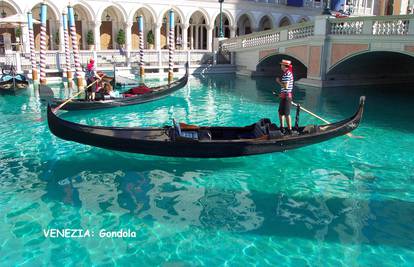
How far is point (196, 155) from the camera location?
5535 millimetres

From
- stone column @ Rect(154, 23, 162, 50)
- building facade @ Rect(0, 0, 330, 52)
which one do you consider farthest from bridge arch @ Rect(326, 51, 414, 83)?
stone column @ Rect(154, 23, 162, 50)

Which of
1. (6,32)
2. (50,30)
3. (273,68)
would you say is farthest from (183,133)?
(50,30)

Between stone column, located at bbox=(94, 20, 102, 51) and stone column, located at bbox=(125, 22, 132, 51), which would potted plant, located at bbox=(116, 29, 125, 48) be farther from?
stone column, located at bbox=(94, 20, 102, 51)

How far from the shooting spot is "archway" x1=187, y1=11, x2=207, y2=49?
84.9ft

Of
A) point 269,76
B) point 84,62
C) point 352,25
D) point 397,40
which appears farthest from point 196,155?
point 269,76

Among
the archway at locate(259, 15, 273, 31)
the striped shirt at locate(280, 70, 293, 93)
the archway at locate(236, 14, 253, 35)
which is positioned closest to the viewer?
the striped shirt at locate(280, 70, 293, 93)

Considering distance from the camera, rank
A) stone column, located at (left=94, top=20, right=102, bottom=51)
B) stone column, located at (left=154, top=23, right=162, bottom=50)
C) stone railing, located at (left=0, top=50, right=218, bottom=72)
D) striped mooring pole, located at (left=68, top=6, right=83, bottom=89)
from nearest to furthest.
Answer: striped mooring pole, located at (left=68, top=6, right=83, bottom=89) → stone railing, located at (left=0, top=50, right=218, bottom=72) → stone column, located at (left=94, top=20, right=102, bottom=51) → stone column, located at (left=154, top=23, right=162, bottom=50)

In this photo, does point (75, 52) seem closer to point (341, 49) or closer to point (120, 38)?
point (341, 49)

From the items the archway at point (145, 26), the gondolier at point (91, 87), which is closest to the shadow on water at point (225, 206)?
the gondolier at point (91, 87)

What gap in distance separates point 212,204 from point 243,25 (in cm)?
2512

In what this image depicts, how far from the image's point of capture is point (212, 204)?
4637 mm

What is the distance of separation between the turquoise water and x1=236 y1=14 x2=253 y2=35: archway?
21072 millimetres

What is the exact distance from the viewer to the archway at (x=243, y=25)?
1086 inches

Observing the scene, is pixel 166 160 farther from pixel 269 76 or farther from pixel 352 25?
pixel 269 76
